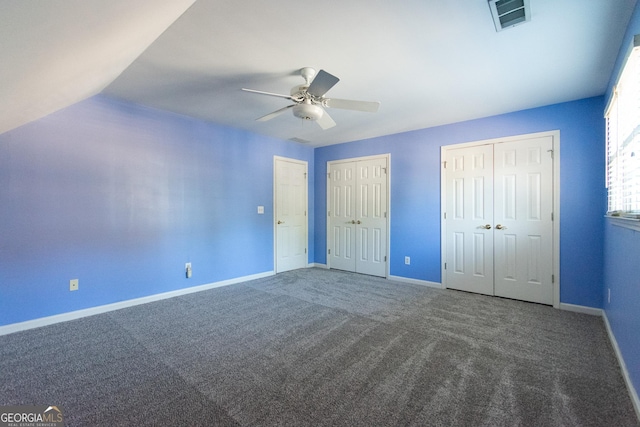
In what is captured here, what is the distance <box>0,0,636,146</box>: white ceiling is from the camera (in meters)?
1.37

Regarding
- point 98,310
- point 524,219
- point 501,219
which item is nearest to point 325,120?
point 501,219

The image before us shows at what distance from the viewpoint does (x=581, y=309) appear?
3.04 meters

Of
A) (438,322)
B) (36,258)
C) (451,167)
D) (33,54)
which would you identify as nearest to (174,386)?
(33,54)

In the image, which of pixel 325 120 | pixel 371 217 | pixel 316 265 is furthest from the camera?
pixel 316 265

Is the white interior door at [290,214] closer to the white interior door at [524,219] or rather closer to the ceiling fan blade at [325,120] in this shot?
the ceiling fan blade at [325,120]

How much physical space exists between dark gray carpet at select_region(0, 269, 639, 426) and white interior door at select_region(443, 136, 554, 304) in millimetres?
487

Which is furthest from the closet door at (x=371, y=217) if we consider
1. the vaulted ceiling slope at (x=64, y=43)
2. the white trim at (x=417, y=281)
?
the vaulted ceiling slope at (x=64, y=43)

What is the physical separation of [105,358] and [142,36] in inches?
92.2

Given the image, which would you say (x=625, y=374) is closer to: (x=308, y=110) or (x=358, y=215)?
(x=308, y=110)

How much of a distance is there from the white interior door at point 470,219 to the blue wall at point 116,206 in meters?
3.09

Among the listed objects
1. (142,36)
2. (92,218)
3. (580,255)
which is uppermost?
(142,36)

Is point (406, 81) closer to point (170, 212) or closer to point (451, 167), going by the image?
point (451, 167)

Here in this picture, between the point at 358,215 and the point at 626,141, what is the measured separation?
3.42m

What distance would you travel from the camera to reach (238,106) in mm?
3295
